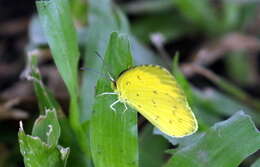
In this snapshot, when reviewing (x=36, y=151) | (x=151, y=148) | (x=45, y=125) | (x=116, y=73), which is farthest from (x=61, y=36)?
(x=151, y=148)

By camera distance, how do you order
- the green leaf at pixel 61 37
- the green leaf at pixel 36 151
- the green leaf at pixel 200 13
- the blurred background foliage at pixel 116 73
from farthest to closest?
the green leaf at pixel 200 13 → the green leaf at pixel 61 37 → the blurred background foliage at pixel 116 73 → the green leaf at pixel 36 151

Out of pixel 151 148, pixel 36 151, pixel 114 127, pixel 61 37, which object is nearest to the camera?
pixel 36 151

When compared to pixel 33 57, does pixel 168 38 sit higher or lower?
lower

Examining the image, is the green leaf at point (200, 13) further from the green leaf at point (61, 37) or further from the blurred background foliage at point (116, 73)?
the green leaf at point (61, 37)

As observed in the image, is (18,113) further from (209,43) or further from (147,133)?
(209,43)

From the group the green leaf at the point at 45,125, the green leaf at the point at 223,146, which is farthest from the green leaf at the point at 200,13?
the green leaf at the point at 45,125

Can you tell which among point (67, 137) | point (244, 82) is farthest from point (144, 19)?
point (67, 137)

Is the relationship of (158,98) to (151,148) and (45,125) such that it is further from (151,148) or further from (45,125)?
(151,148)
